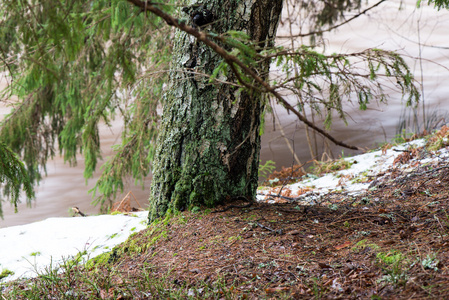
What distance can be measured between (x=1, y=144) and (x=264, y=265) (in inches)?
82.5

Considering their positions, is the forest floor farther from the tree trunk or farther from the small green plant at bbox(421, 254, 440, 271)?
the tree trunk

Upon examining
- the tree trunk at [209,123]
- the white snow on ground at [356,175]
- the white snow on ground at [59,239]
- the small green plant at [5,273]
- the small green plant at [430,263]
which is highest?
the tree trunk at [209,123]

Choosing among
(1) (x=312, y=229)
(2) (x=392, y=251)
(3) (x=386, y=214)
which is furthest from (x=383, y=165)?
(2) (x=392, y=251)

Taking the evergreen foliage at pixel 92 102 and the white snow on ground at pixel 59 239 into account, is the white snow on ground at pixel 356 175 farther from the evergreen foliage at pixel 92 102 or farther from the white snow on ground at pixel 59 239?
the evergreen foliage at pixel 92 102

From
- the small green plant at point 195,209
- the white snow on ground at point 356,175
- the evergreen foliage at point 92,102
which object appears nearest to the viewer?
the small green plant at point 195,209

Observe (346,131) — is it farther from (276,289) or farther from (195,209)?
(276,289)

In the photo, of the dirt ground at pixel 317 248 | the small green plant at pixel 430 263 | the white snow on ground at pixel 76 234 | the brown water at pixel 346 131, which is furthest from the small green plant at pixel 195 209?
the brown water at pixel 346 131

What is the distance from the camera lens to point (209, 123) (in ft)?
10.5

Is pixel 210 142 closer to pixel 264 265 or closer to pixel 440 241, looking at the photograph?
pixel 264 265

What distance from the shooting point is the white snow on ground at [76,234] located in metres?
3.75

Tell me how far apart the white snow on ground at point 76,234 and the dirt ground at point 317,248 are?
2.61 ft

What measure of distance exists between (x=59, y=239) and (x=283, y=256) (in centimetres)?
266

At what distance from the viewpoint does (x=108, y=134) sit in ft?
40.7

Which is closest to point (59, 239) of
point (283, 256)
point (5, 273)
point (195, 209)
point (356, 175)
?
point (5, 273)
